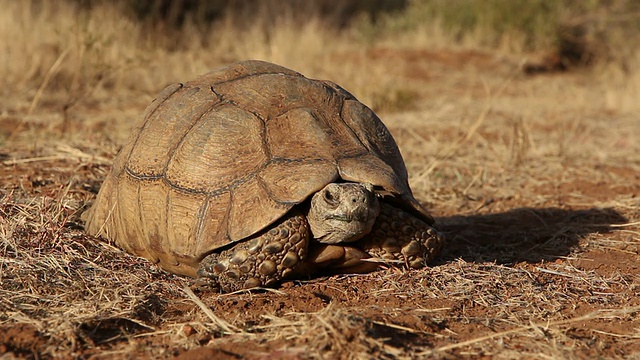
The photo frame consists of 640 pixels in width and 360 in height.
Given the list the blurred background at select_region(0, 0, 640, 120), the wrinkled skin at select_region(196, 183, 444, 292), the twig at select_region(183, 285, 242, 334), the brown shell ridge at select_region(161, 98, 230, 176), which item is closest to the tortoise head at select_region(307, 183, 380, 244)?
the wrinkled skin at select_region(196, 183, 444, 292)

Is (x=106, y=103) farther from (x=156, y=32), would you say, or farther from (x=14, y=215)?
(x=14, y=215)

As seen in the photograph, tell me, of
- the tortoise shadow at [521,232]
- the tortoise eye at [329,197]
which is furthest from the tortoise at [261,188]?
the tortoise shadow at [521,232]

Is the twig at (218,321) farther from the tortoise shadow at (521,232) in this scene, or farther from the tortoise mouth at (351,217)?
the tortoise shadow at (521,232)

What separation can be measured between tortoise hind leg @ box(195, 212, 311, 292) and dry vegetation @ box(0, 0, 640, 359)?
93 mm

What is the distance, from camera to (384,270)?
13.4 ft

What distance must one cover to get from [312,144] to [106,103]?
6.92m

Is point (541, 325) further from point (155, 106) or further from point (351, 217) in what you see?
point (155, 106)

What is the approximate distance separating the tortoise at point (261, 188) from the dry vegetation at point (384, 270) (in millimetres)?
151

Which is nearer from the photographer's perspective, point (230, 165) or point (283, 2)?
point (230, 165)

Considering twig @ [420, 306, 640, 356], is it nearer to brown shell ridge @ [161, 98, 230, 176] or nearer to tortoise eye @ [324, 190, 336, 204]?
tortoise eye @ [324, 190, 336, 204]

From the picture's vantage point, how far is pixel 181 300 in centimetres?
369

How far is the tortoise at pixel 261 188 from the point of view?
12.2 feet

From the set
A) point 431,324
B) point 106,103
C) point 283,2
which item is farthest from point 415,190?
point 283,2

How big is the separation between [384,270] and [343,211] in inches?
24.2
